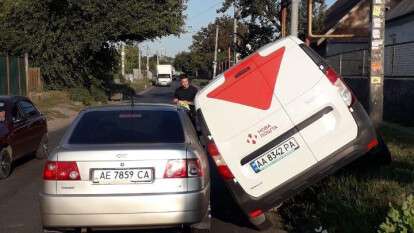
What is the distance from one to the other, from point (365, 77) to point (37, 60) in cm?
2109

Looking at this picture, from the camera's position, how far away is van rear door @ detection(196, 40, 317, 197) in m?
6.21

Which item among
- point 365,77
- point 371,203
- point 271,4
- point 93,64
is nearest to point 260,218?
point 371,203

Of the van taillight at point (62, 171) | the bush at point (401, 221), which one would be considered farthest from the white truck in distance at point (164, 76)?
→ the bush at point (401, 221)

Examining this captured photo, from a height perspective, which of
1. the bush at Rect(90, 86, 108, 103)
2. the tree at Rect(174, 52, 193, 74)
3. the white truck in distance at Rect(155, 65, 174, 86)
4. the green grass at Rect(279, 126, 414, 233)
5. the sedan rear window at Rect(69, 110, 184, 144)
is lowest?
the tree at Rect(174, 52, 193, 74)

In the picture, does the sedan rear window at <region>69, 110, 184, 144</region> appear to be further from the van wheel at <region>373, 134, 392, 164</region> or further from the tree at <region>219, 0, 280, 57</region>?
the tree at <region>219, 0, 280, 57</region>

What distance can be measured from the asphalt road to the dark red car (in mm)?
Answer: 364

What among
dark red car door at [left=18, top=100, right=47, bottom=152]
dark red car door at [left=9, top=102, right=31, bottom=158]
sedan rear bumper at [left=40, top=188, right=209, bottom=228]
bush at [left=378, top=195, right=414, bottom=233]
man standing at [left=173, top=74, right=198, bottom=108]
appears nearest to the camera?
bush at [left=378, top=195, right=414, bottom=233]

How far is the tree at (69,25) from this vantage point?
34.5 meters

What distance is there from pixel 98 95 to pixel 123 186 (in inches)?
1322

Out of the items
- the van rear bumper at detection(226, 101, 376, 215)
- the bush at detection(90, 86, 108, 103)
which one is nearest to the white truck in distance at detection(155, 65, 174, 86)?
the bush at detection(90, 86, 108, 103)

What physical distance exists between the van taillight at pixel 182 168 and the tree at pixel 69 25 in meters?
29.2

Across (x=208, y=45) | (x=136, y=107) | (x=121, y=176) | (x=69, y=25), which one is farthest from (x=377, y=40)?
(x=208, y=45)

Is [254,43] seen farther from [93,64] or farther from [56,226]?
[56,226]

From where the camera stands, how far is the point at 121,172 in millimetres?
5699
